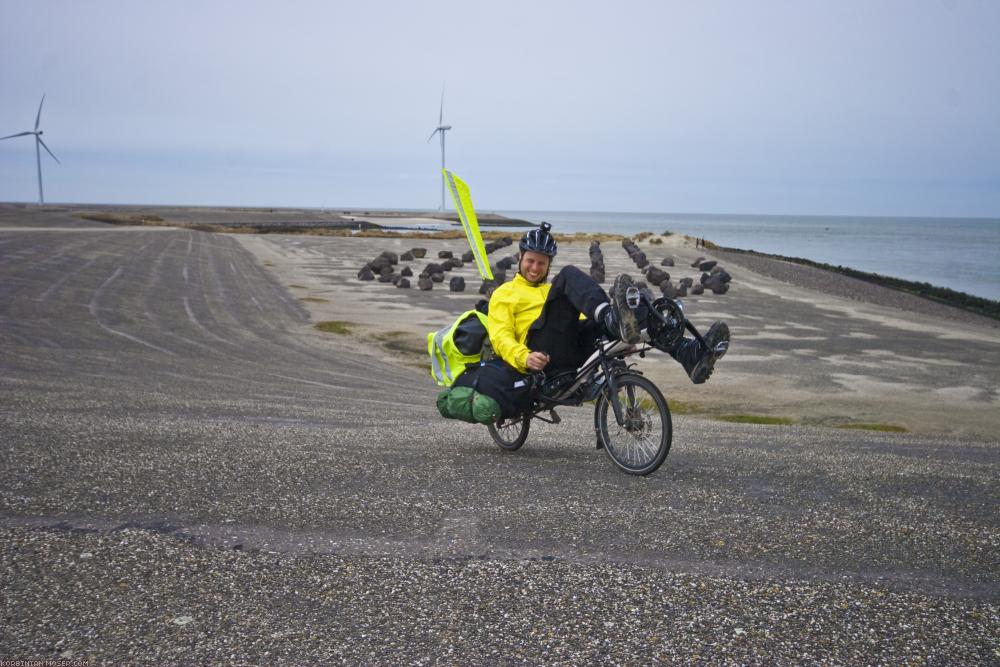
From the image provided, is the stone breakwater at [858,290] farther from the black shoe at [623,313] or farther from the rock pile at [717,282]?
the black shoe at [623,313]

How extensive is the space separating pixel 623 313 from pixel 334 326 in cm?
2128

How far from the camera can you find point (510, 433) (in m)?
8.35

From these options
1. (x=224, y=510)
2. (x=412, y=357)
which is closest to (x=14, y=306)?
(x=412, y=357)

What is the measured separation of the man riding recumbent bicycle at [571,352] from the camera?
6512 mm

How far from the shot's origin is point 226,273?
42.2 m

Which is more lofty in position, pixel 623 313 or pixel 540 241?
pixel 540 241

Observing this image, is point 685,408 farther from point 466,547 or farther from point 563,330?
point 466,547

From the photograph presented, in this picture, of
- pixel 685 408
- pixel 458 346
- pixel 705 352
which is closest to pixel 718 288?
pixel 685 408

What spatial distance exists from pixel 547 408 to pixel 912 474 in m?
3.41

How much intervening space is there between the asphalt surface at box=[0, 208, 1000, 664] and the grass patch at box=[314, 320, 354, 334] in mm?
15914

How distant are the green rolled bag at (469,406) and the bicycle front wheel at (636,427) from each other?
38.5 inches

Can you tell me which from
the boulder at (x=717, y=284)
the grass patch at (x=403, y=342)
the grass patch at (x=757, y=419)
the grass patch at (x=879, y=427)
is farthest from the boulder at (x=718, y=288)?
the grass patch at (x=879, y=427)

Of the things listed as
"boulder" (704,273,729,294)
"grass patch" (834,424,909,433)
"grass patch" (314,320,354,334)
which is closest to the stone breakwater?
"boulder" (704,273,729,294)

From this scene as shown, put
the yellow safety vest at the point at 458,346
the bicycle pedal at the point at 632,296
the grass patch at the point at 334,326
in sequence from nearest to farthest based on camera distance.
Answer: the bicycle pedal at the point at 632,296
the yellow safety vest at the point at 458,346
the grass patch at the point at 334,326
